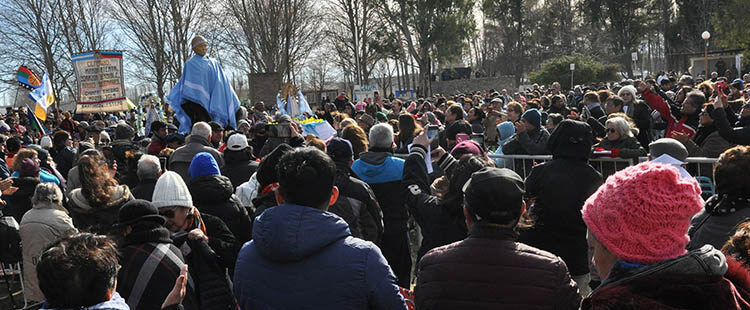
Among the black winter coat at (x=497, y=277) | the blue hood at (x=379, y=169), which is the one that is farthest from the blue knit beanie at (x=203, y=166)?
the black winter coat at (x=497, y=277)

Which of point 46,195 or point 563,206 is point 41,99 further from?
point 563,206

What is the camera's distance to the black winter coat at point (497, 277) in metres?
2.45

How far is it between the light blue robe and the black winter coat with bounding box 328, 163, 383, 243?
14.7 ft

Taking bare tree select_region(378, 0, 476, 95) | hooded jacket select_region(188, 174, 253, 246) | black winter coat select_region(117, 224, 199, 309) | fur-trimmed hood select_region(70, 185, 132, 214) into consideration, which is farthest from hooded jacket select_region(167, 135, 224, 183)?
bare tree select_region(378, 0, 476, 95)

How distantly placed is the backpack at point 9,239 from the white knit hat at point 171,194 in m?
3.46

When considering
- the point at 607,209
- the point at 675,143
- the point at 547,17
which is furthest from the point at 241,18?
the point at 607,209

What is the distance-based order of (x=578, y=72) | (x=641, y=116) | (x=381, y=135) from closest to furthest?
(x=381, y=135)
(x=641, y=116)
(x=578, y=72)

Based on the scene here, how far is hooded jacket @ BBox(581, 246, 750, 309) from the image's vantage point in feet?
6.05

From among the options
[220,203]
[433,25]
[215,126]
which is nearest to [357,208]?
[220,203]

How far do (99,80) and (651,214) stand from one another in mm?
11704

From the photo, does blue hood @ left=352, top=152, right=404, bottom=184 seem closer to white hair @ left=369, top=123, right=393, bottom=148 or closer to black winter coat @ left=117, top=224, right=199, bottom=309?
white hair @ left=369, top=123, right=393, bottom=148

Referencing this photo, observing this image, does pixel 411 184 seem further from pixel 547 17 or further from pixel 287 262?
pixel 547 17

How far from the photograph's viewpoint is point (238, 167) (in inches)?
254

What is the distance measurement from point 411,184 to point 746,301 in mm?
2548
